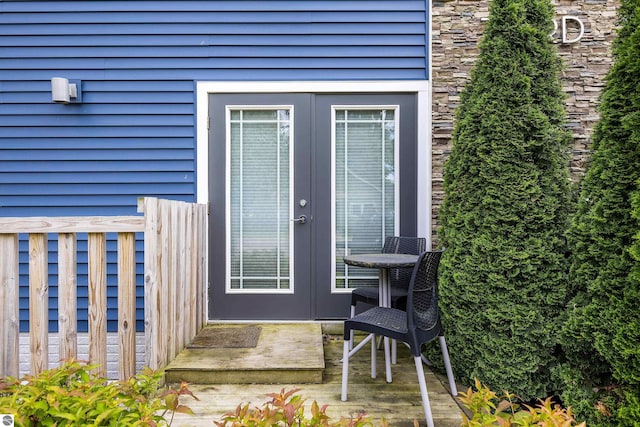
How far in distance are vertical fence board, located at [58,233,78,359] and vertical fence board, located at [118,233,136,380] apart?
24 cm

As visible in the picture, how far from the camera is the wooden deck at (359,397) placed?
6.66 feet

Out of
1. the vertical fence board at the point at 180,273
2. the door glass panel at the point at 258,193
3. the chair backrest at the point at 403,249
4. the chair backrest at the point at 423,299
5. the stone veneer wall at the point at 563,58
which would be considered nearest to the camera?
the chair backrest at the point at 423,299

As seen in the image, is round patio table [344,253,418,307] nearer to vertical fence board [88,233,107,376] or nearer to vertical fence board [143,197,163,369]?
vertical fence board [143,197,163,369]

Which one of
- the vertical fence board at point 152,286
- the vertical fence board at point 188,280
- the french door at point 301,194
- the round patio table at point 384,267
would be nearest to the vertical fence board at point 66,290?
the vertical fence board at point 152,286

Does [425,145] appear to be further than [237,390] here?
Yes

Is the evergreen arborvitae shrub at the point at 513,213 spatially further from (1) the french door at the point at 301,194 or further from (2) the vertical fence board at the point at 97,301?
(2) the vertical fence board at the point at 97,301

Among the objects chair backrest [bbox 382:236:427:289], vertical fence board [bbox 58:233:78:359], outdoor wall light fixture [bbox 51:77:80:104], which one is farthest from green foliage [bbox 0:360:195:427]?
outdoor wall light fixture [bbox 51:77:80:104]

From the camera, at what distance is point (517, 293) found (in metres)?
2.22

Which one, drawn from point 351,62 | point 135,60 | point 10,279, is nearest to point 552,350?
point 351,62

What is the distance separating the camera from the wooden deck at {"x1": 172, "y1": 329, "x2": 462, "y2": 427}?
Result: 2031 millimetres

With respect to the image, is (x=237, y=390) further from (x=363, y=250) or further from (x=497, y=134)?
(x=497, y=134)

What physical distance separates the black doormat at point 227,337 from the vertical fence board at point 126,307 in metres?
0.56

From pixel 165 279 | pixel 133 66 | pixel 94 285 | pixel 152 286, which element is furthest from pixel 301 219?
pixel 133 66

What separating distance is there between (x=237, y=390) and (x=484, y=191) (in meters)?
2.01
